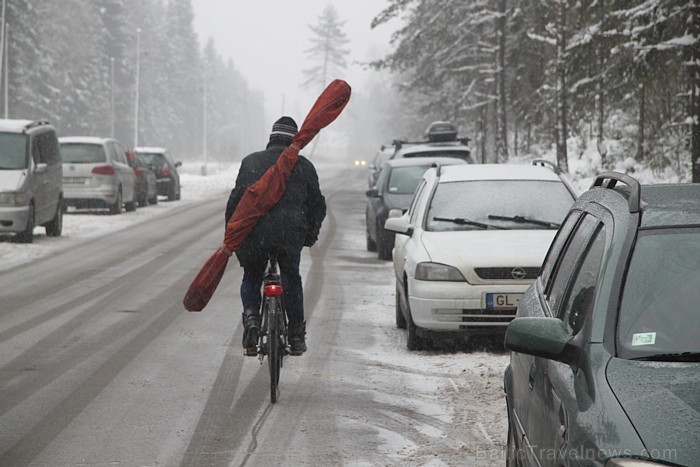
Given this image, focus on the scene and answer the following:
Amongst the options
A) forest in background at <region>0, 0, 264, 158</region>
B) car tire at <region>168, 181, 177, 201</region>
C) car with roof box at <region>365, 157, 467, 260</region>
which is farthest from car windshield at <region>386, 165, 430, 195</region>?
forest in background at <region>0, 0, 264, 158</region>

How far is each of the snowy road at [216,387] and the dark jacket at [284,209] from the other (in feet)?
3.52

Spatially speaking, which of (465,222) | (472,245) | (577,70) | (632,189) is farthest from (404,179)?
(632,189)

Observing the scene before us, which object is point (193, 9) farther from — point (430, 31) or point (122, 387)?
point (122, 387)

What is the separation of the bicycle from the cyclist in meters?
0.07

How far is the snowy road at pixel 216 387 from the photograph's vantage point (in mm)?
6359

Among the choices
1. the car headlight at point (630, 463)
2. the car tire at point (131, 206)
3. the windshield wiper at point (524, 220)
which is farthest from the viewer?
the car tire at point (131, 206)

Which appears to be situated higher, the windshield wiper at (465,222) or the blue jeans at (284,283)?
the windshield wiper at (465,222)

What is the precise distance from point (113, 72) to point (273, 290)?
79.7 metres

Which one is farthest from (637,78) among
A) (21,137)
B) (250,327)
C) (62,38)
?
(62,38)

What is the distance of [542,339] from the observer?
3.72m

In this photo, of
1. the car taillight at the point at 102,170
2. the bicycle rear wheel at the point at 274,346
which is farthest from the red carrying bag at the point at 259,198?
the car taillight at the point at 102,170

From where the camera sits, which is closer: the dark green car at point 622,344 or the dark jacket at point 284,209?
the dark green car at point 622,344

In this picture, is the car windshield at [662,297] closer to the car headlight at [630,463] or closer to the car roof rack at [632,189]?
the car roof rack at [632,189]

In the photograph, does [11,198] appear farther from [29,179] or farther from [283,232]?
[283,232]
